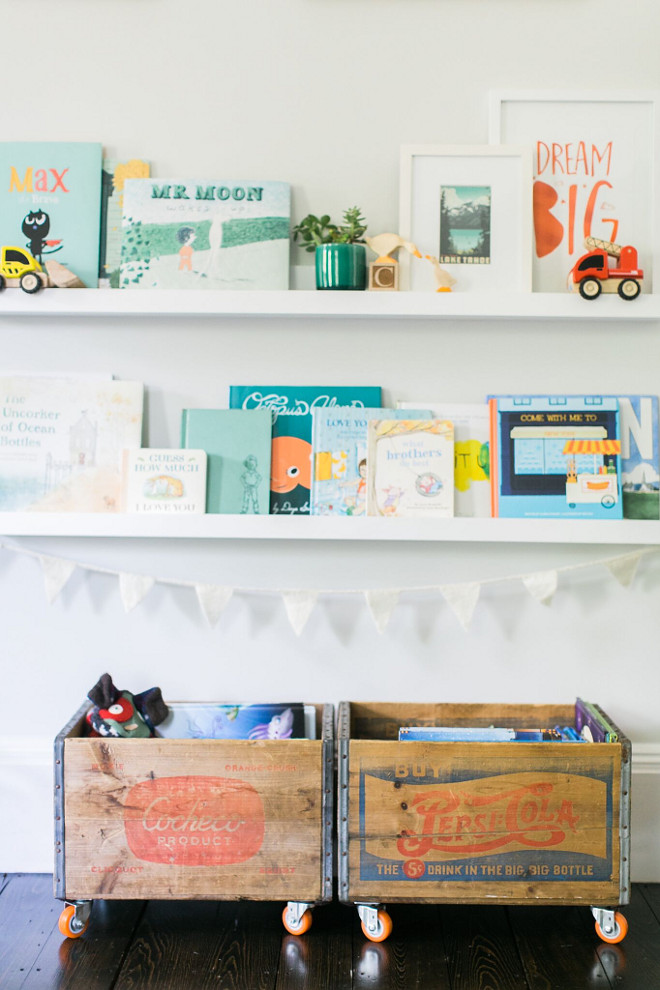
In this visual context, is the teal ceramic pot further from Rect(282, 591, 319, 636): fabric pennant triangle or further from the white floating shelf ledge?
Rect(282, 591, 319, 636): fabric pennant triangle

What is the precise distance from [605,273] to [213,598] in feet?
3.37

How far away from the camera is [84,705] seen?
1673 millimetres

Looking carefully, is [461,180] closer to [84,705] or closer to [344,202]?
[344,202]

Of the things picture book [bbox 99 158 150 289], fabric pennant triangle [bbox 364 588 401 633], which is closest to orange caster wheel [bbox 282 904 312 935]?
fabric pennant triangle [bbox 364 588 401 633]

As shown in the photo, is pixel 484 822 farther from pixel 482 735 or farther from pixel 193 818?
pixel 193 818

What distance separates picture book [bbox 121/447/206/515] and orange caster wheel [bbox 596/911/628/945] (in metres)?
1.10

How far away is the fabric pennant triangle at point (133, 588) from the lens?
1.66 m

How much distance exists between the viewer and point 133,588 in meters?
1.67

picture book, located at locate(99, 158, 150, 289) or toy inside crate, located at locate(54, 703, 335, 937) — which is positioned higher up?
picture book, located at locate(99, 158, 150, 289)

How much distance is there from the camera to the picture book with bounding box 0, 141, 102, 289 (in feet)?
5.51

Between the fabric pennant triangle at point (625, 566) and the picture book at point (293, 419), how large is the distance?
0.60m

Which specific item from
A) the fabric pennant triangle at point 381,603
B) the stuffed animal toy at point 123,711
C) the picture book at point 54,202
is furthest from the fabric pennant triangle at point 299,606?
the picture book at point 54,202

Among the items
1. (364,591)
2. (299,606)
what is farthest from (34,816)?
(364,591)

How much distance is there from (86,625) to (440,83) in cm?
139
